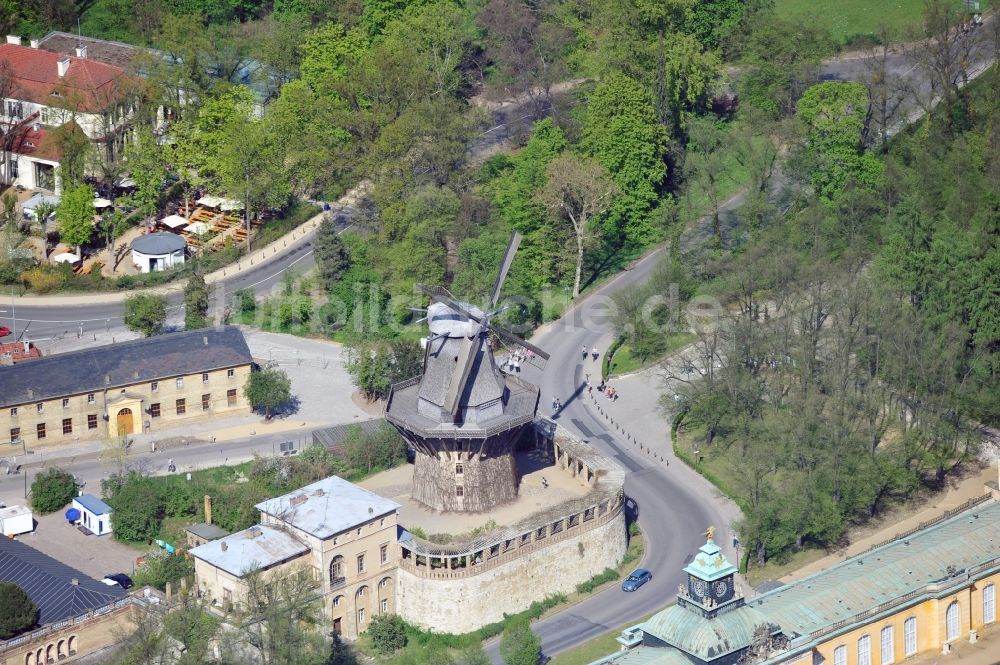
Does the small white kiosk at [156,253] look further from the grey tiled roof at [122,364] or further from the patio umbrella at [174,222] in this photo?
the grey tiled roof at [122,364]

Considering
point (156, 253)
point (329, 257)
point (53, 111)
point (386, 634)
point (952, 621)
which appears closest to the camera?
point (952, 621)

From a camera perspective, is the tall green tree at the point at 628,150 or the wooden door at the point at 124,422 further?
the tall green tree at the point at 628,150

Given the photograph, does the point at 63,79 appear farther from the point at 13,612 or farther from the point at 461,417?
the point at 13,612

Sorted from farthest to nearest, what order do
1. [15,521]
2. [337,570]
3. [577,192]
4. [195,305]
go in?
[577,192] < [195,305] < [15,521] < [337,570]

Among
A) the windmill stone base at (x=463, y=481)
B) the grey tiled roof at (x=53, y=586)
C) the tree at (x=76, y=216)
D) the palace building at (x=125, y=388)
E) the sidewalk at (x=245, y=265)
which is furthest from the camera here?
the tree at (x=76, y=216)

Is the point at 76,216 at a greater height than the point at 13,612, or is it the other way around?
the point at 76,216

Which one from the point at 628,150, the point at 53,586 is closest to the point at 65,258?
the point at 628,150

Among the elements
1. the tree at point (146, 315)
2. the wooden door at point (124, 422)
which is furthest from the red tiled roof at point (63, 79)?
the wooden door at point (124, 422)
